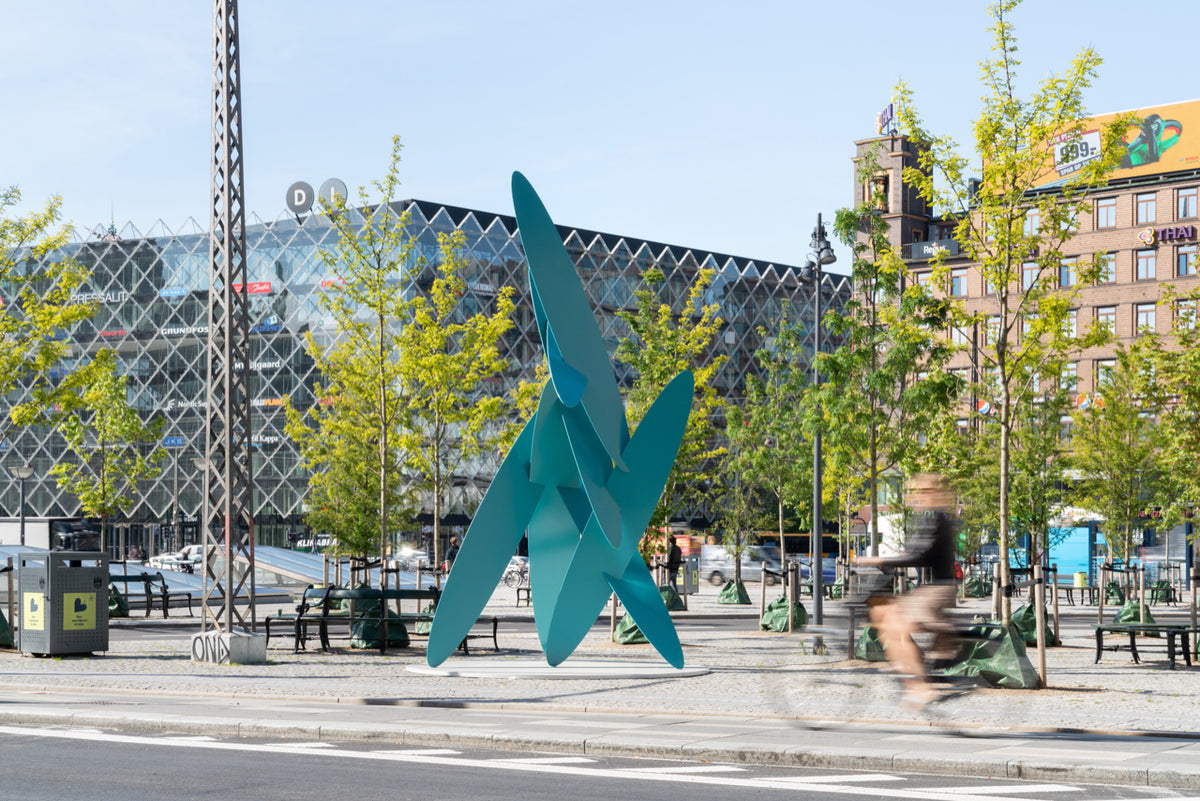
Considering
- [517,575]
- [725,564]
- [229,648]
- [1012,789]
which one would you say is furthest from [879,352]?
[725,564]

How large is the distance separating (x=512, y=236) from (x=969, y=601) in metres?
44.1

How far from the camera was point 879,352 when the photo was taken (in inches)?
882

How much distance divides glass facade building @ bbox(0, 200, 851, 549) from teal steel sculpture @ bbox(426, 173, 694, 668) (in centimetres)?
5324

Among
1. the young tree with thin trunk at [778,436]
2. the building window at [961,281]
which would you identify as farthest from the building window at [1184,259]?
the young tree with thin trunk at [778,436]

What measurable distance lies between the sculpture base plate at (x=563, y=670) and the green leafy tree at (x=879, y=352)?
17.7 feet

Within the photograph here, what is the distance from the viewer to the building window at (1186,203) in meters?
73.1

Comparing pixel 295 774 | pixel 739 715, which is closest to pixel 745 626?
pixel 739 715

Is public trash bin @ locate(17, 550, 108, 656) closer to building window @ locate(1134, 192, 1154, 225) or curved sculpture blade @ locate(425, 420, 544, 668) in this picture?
curved sculpture blade @ locate(425, 420, 544, 668)

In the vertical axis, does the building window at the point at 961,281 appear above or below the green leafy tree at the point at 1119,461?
above

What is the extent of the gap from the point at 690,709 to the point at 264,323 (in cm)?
6713

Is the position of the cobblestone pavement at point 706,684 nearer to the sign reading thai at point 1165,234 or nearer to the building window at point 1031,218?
the building window at point 1031,218

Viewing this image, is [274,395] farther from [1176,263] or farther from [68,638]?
[68,638]

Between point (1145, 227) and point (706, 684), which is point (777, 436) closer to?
point (706, 684)

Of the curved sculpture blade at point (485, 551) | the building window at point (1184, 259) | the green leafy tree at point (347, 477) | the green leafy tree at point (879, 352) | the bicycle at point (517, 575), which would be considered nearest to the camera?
the curved sculpture blade at point (485, 551)
